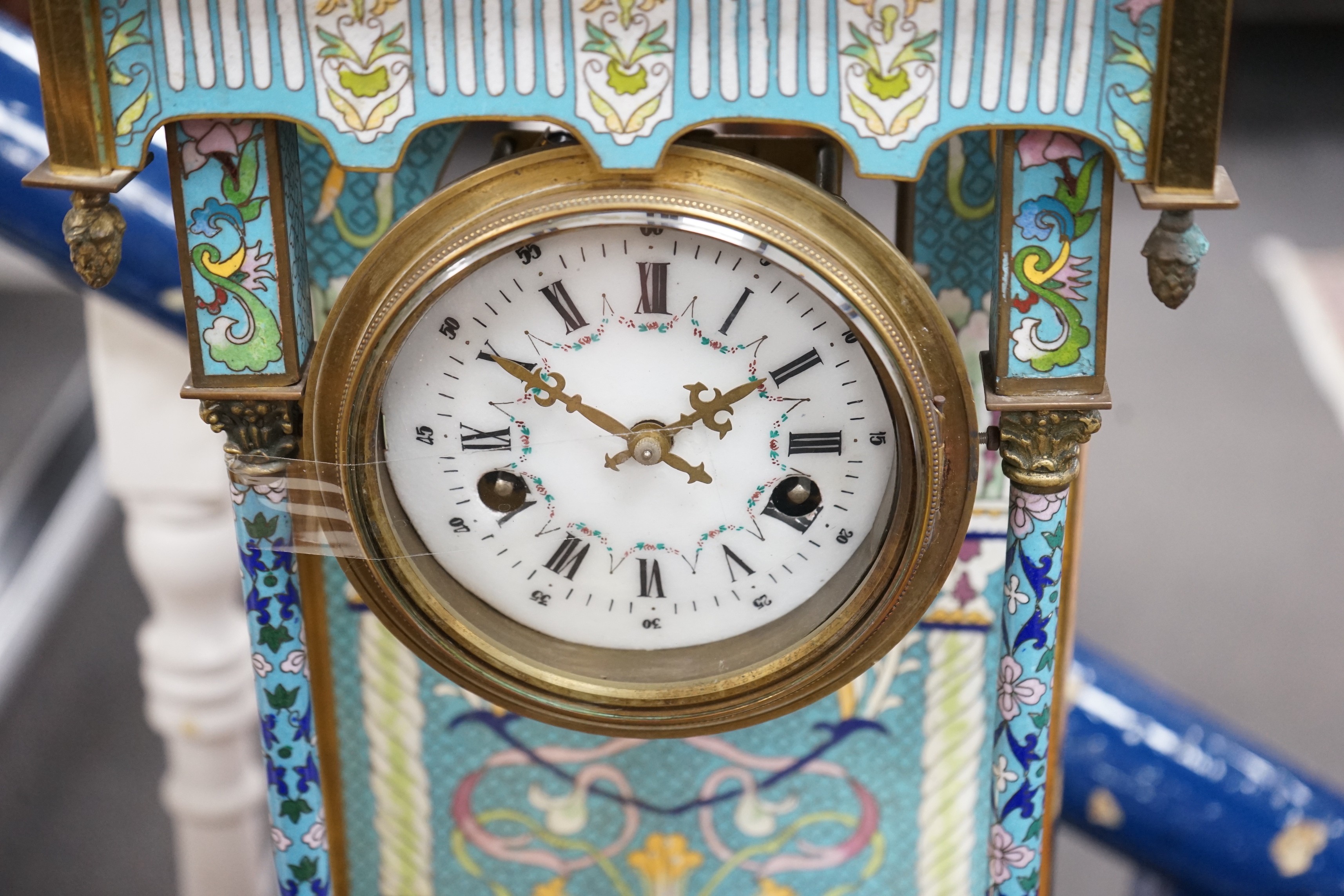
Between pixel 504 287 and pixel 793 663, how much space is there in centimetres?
29

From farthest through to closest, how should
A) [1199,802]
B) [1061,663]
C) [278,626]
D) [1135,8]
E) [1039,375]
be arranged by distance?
[1199,802]
[1061,663]
[278,626]
[1039,375]
[1135,8]

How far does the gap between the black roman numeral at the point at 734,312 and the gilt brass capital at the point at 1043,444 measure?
0.18 m

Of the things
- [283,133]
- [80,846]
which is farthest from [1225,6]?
[80,846]

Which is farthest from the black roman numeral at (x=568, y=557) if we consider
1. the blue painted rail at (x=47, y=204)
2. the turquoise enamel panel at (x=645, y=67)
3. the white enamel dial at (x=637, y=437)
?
the blue painted rail at (x=47, y=204)

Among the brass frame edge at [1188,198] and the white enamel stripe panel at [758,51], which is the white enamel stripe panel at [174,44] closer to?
the white enamel stripe panel at [758,51]

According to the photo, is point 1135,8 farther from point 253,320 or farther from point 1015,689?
point 253,320

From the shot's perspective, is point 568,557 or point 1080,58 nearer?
point 1080,58

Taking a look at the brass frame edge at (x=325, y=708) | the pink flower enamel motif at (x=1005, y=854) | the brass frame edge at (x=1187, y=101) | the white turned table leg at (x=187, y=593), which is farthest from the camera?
the white turned table leg at (x=187, y=593)

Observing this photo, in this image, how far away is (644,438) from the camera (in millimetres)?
939

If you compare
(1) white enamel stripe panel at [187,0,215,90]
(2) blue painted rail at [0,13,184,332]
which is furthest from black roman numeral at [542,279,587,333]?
(2) blue painted rail at [0,13,184,332]

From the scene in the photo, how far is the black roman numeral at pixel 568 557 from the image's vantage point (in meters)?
0.98

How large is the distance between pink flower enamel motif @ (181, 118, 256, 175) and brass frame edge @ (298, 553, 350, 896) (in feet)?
1.13

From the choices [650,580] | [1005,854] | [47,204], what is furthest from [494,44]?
[47,204]

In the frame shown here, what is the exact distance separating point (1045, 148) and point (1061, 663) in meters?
0.43
